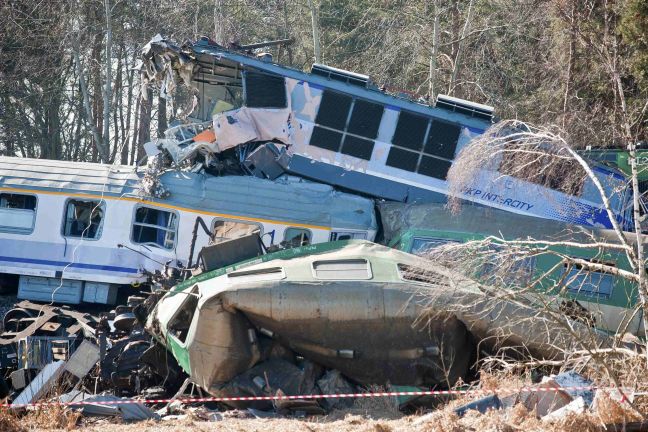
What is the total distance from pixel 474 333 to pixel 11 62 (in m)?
25.1

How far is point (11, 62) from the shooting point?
32.5 meters

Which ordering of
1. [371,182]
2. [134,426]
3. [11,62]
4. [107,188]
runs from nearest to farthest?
[134,426], [107,188], [371,182], [11,62]

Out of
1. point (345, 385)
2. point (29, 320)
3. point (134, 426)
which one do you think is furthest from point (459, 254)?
point (29, 320)

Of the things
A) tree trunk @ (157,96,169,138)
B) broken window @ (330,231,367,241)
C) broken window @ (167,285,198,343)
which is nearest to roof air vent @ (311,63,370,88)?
broken window @ (330,231,367,241)

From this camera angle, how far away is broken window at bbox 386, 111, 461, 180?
1930 centimetres

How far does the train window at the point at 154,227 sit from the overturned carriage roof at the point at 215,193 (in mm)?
298

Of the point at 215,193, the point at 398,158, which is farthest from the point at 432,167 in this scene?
the point at 215,193

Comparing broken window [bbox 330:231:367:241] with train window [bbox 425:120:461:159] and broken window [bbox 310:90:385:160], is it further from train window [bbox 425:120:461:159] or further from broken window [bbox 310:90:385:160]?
train window [bbox 425:120:461:159]

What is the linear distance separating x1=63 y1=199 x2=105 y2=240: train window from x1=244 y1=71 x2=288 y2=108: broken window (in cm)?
393

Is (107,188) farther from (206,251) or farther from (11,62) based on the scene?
(11,62)

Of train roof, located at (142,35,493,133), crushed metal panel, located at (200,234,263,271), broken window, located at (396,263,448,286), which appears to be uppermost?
train roof, located at (142,35,493,133)

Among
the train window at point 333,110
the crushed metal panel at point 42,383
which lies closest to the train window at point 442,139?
the train window at point 333,110

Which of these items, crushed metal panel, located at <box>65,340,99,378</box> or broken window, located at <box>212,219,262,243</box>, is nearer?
crushed metal panel, located at <box>65,340,99,378</box>

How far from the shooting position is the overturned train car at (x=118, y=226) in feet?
58.0
